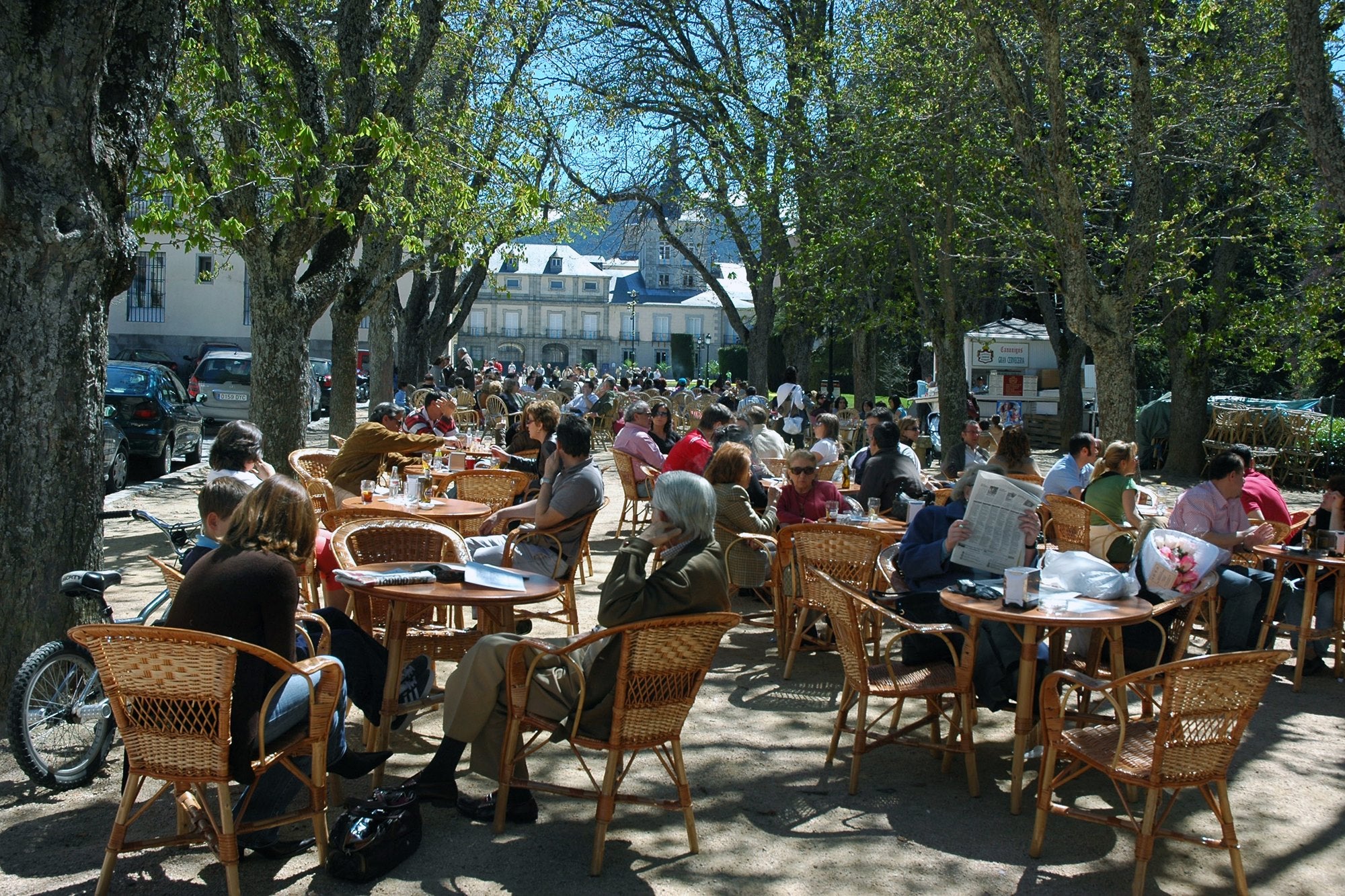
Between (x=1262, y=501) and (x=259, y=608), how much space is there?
5.85m

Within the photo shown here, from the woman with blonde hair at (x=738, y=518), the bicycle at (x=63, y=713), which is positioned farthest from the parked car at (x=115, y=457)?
the bicycle at (x=63, y=713)

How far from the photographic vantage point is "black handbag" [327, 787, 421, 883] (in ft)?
11.0

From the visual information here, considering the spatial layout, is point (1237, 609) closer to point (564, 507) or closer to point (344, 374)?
point (564, 507)

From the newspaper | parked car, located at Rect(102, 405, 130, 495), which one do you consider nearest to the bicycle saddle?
the newspaper

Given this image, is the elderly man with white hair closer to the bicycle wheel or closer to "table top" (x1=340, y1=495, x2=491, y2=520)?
the bicycle wheel

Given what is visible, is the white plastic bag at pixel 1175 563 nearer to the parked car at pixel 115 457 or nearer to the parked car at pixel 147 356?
the parked car at pixel 115 457

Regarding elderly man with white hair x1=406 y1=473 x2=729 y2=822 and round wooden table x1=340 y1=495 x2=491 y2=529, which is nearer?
elderly man with white hair x1=406 y1=473 x2=729 y2=822

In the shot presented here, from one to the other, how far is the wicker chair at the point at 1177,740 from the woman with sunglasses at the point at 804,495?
9.67 ft

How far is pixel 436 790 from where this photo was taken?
3.78m

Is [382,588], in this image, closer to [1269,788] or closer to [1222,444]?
[1269,788]

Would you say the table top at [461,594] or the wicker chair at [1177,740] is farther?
the table top at [461,594]

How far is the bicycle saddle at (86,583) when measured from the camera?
165 inches

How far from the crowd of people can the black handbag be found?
0.55ft

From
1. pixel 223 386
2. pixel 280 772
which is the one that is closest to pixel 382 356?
pixel 223 386
